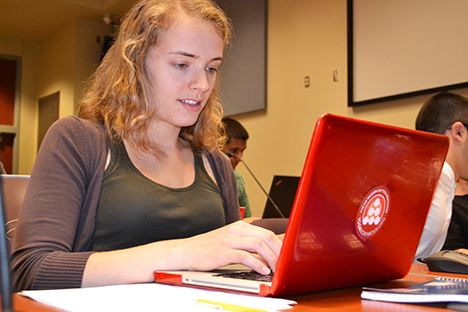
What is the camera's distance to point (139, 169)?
42.4 inches

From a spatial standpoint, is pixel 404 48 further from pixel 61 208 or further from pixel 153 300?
pixel 153 300

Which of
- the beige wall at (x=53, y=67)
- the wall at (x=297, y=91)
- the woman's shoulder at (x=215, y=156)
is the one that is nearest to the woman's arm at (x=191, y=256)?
the woman's shoulder at (x=215, y=156)

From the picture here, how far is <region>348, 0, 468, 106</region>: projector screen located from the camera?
2504mm

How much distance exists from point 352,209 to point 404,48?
248 cm

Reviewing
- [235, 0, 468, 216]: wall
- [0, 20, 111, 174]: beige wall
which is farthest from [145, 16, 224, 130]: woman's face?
[0, 20, 111, 174]: beige wall

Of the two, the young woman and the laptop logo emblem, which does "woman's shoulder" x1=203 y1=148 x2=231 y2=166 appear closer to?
the young woman

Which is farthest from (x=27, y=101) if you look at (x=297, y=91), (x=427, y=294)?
(x=427, y=294)

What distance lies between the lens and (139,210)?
3.28ft

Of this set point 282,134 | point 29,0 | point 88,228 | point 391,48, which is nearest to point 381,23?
point 391,48

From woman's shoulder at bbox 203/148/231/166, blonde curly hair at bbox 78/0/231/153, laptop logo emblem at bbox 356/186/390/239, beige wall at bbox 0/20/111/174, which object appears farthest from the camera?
beige wall at bbox 0/20/111/174

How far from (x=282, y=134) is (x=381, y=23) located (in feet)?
3.82

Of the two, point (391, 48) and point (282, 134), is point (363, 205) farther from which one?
point (282, 134)

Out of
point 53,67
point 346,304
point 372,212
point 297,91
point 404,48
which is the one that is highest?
point 53,67

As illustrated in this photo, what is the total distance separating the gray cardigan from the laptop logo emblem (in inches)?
17.8
